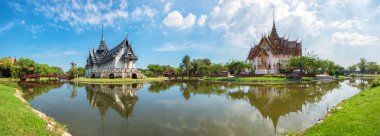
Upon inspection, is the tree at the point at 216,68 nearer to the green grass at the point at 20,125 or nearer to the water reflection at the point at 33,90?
the water reflection at the point at 33,90

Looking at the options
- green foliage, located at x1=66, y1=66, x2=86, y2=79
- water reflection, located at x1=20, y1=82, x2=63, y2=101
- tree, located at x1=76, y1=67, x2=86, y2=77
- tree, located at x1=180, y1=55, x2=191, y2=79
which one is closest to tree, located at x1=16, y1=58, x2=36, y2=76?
green foliage, located at x1=66, y1=66, x2=86, y2=79

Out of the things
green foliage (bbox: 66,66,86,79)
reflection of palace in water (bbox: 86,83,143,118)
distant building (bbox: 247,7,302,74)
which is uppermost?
distant building (bbox: 247,7,302,74)

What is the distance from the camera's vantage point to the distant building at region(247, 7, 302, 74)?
51.4 meters

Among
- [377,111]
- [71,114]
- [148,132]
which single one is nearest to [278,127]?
[377,111]

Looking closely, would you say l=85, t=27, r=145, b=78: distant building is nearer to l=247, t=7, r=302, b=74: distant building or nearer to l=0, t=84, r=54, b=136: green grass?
l=247, t=7, r=302, b=74: distant building

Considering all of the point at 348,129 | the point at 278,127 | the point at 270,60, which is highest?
the point at 270,60

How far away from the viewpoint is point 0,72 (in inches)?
1896

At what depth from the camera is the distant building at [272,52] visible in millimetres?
51375

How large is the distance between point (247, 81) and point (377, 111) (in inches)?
1152

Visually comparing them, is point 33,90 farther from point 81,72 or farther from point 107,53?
point 81,72

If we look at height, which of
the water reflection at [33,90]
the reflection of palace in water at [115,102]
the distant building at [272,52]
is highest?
the distant building at [272,52]

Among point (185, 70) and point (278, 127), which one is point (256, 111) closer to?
point (278, 127)

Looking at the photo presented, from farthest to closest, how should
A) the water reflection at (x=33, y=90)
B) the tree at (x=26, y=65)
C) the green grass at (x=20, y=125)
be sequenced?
1. the tree at (x=26, y=65)
2. the water reflection at (x=33, y=90)
3. the green grass at (x=20, y=125)

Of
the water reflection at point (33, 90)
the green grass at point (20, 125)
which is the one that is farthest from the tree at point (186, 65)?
the green grass at point (20, 125)
